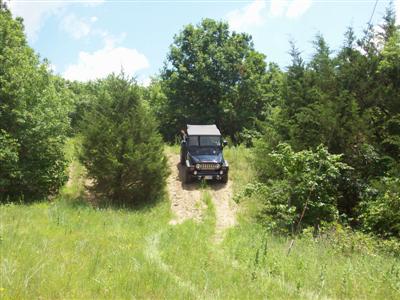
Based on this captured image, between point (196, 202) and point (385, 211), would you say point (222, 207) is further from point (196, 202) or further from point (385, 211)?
point (385, 211)

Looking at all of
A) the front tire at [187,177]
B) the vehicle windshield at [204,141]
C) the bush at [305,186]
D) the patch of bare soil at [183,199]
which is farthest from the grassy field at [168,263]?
the vehicle windshield at [204,141]

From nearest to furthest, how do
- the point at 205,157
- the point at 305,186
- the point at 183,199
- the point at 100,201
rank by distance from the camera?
the point at 305,186 → the point at 100,201 → the point at 183,199 → the point at 205,157

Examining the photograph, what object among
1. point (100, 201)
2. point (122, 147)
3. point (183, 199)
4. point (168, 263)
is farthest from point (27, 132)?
point (168, 263)

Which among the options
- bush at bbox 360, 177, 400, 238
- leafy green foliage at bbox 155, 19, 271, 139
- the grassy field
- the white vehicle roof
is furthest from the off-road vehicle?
leafy green foliage at bbox 155, 19, 271, 139

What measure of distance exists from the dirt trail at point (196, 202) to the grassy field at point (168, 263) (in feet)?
6.76

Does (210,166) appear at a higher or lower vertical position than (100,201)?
higher

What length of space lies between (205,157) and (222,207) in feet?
9.41

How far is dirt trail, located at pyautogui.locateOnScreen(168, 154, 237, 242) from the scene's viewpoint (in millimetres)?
16188

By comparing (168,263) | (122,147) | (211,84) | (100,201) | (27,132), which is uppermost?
(211,84)

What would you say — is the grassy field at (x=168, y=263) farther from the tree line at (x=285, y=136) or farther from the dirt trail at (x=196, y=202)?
the tree line at (x=285, y=136)

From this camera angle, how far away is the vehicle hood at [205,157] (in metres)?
19.1

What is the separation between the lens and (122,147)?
17.4 meters

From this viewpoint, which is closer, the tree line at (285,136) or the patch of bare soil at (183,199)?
the tree line at (285,136)

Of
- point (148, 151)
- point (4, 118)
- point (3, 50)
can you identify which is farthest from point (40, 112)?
point (148, 151)
